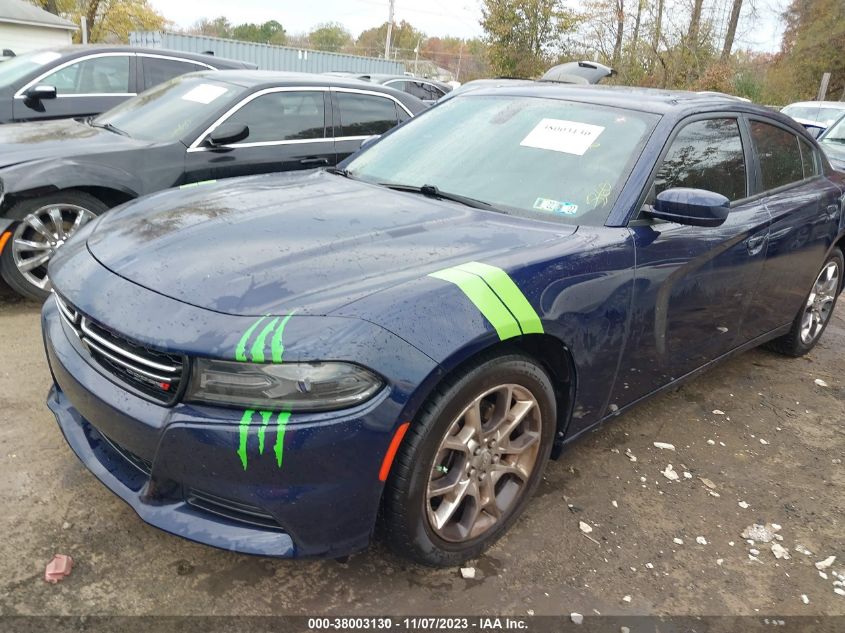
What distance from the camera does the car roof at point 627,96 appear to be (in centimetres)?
316

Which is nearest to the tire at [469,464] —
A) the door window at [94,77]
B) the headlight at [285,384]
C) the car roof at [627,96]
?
the headlight at [285,384]

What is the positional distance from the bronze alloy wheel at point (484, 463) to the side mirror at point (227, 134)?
341 centimetres

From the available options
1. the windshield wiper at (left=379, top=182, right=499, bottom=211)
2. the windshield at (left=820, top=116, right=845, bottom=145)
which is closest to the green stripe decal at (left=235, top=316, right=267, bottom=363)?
the windshield wiper at (left=379, top=182, right=499, bottom=211)

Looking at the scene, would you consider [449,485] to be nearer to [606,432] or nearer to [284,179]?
[606,432]

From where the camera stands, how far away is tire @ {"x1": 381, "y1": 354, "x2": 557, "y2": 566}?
2096 millimetres

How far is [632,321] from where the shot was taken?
2746 millimetres

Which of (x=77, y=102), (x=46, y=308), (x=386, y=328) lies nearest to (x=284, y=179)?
(x=46, y=308)

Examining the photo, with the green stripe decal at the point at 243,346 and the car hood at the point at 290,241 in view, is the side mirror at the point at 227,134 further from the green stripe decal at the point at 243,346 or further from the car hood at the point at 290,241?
the green stripe decal at the point at 243,346

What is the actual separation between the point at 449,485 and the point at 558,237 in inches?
38.8

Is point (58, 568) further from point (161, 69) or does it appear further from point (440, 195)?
point (161, 69)

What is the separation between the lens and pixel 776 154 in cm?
381

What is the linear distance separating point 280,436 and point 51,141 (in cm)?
372

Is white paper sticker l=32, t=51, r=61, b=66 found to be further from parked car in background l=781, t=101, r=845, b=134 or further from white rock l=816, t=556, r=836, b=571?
parked car in background l=781, t=101, r=845, b=134

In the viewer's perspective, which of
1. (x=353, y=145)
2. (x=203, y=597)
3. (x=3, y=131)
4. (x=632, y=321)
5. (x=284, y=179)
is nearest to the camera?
(x=203, y=597)
